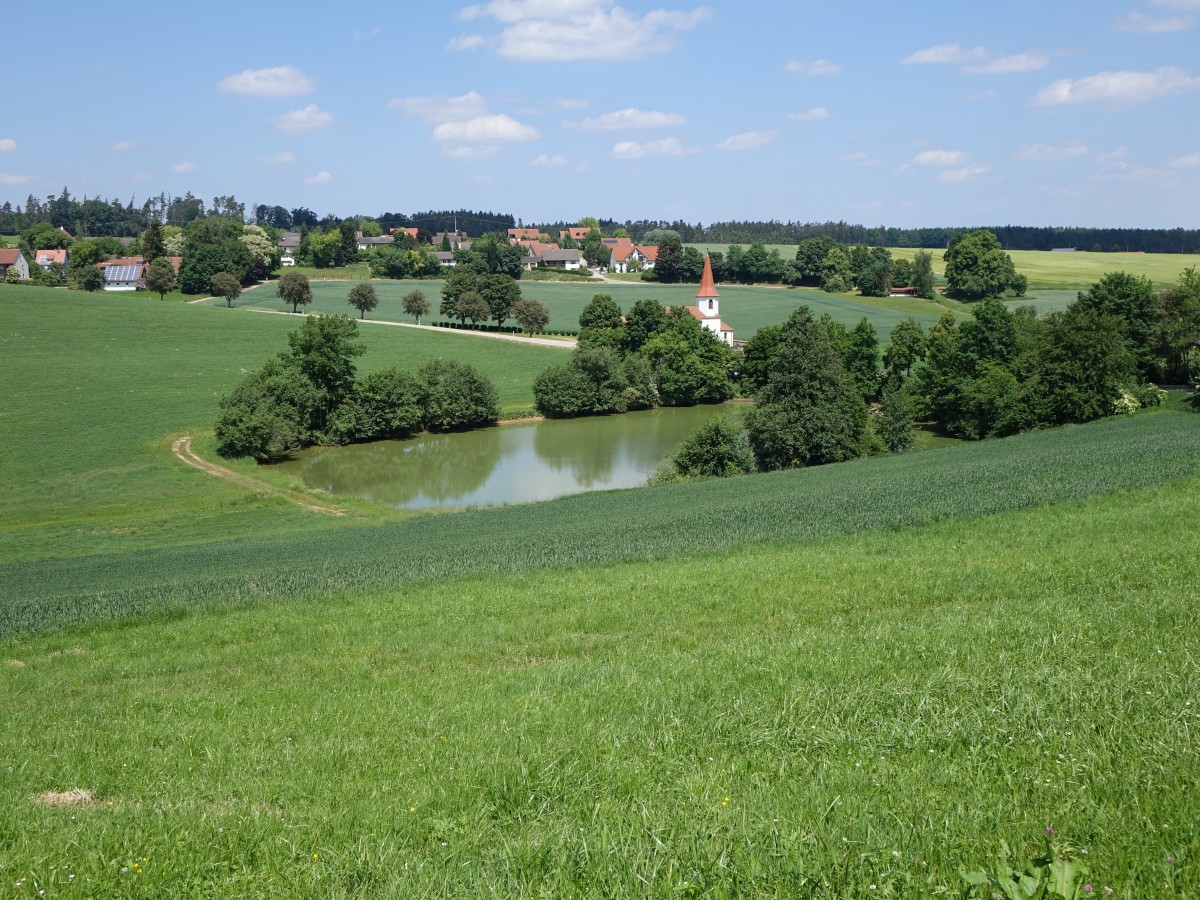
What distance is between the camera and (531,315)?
9875 cm

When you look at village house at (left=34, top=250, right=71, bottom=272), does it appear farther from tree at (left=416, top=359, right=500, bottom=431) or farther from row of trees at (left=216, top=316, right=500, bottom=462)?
tree at (left=416, top=359, right=500, bottom=431)

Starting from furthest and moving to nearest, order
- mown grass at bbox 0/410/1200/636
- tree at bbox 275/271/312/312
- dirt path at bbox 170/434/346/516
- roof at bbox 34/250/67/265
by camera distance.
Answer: roof at bbox 34/250/67/265
tree at bbox 275/271/312/312
dirt path at bbox 170/434/346/516
mown grass at bbox 0/410/1200/636

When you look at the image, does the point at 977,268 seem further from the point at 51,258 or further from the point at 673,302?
the point at 51,258

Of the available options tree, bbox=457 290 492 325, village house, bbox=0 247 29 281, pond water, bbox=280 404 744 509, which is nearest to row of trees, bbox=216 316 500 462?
pond water, bbox=280 404 744 509

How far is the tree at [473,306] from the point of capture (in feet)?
332

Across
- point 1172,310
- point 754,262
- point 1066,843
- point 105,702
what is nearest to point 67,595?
point 105,702

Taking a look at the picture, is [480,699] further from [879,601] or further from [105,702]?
[879,601]

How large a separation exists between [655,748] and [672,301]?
114512 millimetres

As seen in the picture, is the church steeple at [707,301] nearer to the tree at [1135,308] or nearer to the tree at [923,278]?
the tree at [1135,308]

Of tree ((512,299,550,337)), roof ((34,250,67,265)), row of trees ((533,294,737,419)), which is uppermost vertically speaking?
roof ((34,250,67,265))

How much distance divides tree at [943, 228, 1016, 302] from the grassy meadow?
325ft

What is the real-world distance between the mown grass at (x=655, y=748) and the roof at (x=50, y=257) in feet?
533

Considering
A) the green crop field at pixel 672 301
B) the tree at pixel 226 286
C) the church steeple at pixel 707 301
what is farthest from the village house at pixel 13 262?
the church steeple at pixel 707 301

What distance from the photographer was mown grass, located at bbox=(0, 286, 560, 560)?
3812 centimetres
